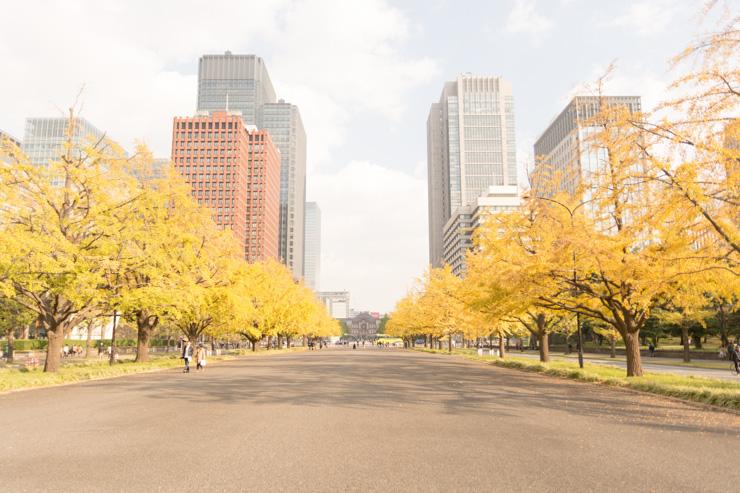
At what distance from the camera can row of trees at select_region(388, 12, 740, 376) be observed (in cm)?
1200

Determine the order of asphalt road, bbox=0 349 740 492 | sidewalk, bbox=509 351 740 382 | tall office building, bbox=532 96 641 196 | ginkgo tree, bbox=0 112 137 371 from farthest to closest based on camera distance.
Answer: sidewalk, bbox=509 351 740 382 < ginkgo tree, bbox=0 112 137 371 < tall office building, bbox=532 96 641 196 < asphalt road, bbox=0 349 740 492

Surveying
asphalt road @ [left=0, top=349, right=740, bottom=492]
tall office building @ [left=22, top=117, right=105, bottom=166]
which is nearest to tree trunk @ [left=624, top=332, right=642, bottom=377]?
asphalt road @ [left=0, top=349, right=740, bottom=492]

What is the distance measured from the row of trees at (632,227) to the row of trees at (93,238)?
1554cm

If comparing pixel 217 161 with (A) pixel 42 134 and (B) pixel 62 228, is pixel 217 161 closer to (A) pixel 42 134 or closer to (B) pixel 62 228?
(A) pixel 42 134

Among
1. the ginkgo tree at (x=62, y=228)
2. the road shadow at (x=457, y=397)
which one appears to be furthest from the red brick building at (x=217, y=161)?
the road shadow at (x=457, y=397)

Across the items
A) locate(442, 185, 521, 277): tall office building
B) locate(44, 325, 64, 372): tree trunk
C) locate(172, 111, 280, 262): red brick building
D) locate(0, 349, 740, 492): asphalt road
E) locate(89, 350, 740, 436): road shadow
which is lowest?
locate(89, 350, 740, 436): road shadow

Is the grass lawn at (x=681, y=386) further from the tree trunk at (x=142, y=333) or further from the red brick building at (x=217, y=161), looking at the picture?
the red brick building at (x=217, y=161)

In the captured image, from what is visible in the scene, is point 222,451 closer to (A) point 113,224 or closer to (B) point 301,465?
(B) point 301,465

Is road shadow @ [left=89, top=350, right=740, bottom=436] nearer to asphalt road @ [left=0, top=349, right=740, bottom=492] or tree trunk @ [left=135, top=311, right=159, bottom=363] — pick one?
asphalt road @ [left=0, top=349, right=740, bottom=492]

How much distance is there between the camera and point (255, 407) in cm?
1225

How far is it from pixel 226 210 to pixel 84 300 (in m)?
137

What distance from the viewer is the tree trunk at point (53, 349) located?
20891mm

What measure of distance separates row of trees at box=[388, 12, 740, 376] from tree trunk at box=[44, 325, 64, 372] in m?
18.7

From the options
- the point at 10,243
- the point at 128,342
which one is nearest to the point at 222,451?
the point at 10,243
